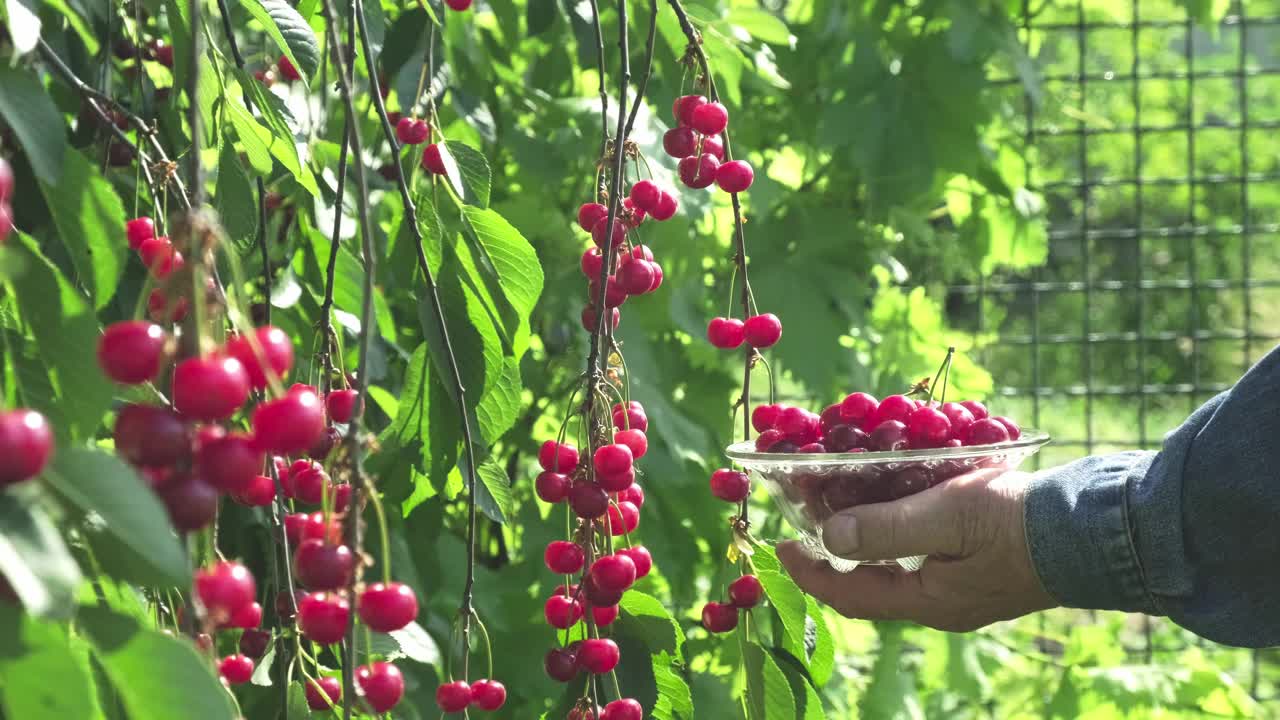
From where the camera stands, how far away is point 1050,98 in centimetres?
295

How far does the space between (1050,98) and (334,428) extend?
2.42 m

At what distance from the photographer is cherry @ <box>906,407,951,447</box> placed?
110 centimetres

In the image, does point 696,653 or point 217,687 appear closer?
point 217,687

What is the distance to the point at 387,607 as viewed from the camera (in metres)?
0.62

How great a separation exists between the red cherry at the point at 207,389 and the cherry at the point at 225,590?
68mm

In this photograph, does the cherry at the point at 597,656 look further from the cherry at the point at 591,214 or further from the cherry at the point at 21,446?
the cherry at the point at 21,446

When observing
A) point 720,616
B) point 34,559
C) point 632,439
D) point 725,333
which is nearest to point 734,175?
point 725,333

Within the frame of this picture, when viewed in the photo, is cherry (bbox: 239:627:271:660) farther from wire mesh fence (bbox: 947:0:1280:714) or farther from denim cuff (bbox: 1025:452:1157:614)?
wire mesh fence (bbox: 947:0:1280:714)

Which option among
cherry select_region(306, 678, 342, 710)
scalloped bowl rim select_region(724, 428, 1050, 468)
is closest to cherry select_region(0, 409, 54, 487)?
cherry select_region(306, 678, 342, 710)

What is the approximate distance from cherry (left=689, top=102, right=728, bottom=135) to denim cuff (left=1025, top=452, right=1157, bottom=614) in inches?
16.7

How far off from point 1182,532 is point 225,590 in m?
0.90

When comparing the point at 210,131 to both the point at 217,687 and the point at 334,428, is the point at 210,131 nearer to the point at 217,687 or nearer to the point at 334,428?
the point at 334,428

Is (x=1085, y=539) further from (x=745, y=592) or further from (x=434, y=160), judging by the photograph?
(x=434, y=160)

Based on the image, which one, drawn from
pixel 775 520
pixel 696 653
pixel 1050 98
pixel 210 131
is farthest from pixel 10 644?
pixel 1050 98
